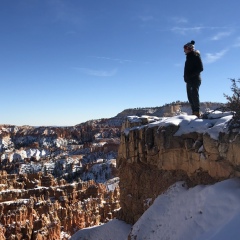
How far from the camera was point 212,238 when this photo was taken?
5.86 metres

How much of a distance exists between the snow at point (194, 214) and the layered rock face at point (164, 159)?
0.42 meters

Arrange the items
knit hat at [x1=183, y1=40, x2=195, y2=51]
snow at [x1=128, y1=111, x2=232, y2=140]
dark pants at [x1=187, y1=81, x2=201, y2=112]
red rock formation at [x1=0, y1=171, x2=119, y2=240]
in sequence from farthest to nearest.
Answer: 1. red rock formation at [x1=0, y1=171, x2=119, y2=240]
2. dark pants at [x1=187, y1=81, x2=201, y2=112]
3. knit hat at [x1=183, y1=40, x2=195, y2=51]
4. snow at [x1=128, y1=111, x2=232, y2=140]

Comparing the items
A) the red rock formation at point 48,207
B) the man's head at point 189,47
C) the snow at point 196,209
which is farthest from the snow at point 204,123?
the red rock formation at point 48,207

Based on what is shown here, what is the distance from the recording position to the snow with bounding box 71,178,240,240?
615 centimetres

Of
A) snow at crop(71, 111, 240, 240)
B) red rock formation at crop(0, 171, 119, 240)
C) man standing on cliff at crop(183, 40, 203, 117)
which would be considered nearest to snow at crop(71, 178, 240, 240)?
snow at crop(71, 111, 240, 240)

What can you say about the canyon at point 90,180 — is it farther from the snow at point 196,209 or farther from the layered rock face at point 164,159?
the snow at point 196,209

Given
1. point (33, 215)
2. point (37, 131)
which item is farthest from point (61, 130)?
point (33, 215)

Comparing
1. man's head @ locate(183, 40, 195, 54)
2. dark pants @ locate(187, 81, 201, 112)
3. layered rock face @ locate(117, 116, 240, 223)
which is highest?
man's head @ locate(183, 40, 195, 54)

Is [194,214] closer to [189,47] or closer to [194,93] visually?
[194,93]

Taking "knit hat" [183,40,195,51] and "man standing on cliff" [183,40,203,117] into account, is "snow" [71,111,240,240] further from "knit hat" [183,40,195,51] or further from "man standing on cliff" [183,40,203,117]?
"knit hat" [183,40,195,51]

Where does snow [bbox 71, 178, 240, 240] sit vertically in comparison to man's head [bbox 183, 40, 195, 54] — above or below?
below

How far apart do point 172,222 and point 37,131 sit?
14831 centimetres

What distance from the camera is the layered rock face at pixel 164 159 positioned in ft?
24.8

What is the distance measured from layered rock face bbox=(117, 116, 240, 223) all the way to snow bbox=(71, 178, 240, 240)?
1.37 ft
